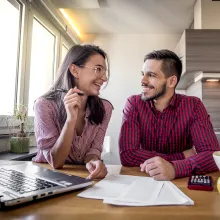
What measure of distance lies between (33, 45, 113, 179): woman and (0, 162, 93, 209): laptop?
0.36m

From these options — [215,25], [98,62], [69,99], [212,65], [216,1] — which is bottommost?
[69,99]

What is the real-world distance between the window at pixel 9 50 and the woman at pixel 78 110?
3.34ft

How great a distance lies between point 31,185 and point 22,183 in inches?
1.3

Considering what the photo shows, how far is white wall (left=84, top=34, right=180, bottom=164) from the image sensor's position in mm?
4145

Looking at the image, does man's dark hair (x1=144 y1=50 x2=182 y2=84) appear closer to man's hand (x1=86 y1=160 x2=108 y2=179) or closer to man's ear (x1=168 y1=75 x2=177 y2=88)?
man's ear (x1=168 y1=75 x2=177 y2=88)

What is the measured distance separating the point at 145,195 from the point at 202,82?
2.51 m

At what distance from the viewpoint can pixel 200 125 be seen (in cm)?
135

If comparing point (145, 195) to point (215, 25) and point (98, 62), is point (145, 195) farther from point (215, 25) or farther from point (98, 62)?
point (215, 25)

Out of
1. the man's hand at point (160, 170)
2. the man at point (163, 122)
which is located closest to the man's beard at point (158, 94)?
the man at point (163, 122)

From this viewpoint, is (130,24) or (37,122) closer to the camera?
(37,122)

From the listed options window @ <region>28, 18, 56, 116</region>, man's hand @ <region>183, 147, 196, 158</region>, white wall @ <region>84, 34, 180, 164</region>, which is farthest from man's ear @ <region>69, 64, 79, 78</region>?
white wall @ <region>84, 34, 180, 164</region>

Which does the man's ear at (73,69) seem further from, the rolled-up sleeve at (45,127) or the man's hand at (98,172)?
the man's hand at (98,172)

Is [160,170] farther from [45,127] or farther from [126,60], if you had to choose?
[126,60]

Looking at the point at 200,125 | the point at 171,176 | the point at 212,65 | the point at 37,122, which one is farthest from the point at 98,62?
the point at 212,65
